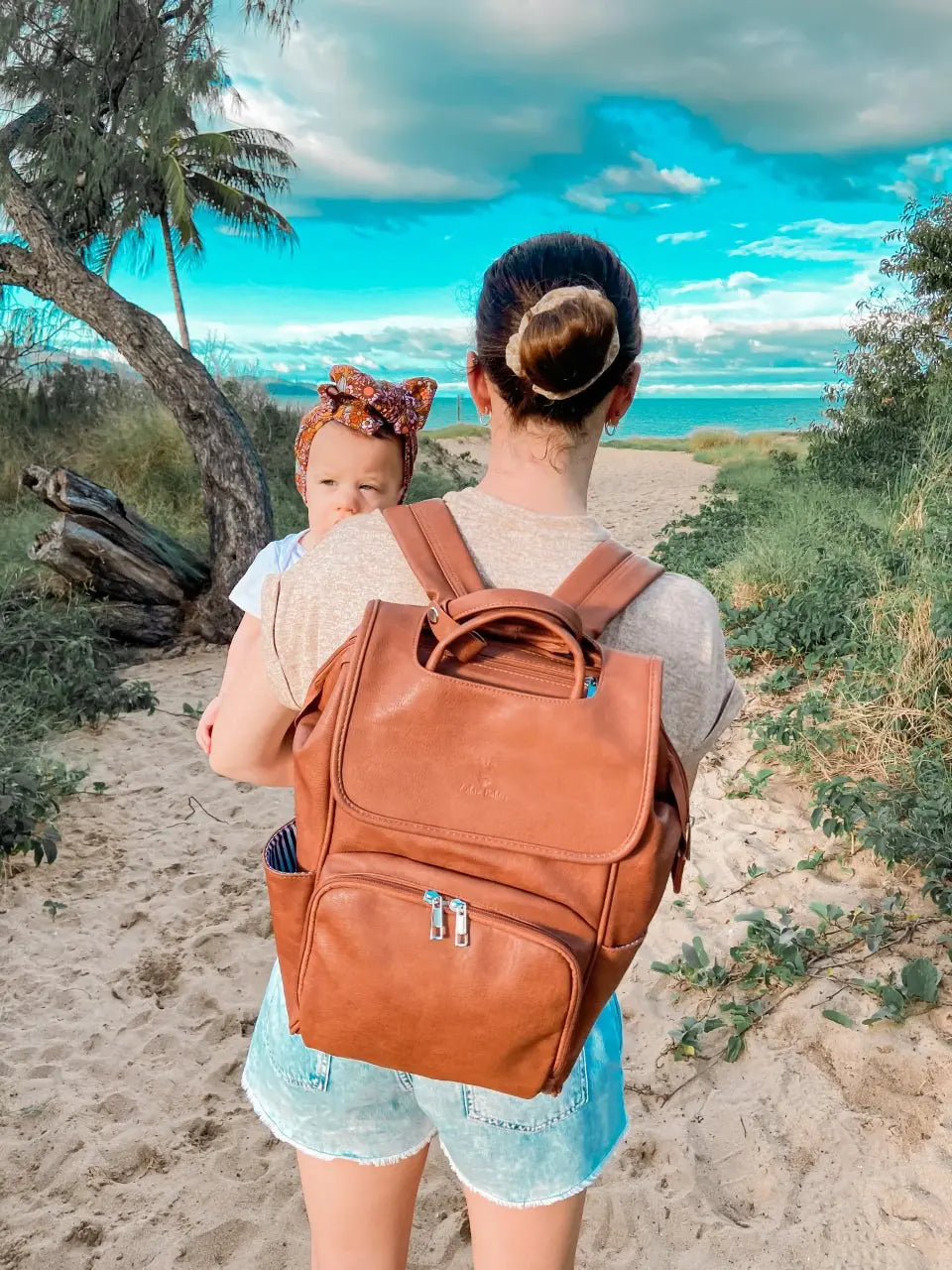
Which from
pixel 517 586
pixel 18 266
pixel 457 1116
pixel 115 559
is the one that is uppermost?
pixel 18 266

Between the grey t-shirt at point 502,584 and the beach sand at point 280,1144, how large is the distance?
2.00 metres

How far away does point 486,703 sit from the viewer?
0.96 metres

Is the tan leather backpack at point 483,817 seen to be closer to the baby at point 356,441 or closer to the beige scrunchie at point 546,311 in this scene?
the beige scrunchie at point 546,311

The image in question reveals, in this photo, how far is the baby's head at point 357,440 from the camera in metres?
2.69

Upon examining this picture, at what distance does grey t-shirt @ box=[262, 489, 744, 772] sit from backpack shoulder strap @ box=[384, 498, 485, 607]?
19mm

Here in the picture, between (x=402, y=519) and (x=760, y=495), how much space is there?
458 inches

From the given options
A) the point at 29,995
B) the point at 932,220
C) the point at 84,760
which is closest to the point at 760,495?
the point at 932,220

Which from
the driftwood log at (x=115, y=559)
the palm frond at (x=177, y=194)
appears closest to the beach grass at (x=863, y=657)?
the driftwood log at (x=115, y=559)

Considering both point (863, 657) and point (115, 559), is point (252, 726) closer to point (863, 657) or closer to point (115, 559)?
point (863, 657)

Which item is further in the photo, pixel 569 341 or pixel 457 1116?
pixel 457 1116

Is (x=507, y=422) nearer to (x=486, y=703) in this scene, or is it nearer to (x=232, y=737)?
(x=486, y=703)

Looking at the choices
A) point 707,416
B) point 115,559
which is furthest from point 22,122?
point 707,416

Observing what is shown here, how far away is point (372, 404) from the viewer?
2.69 metres

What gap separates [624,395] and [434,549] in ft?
1.17
